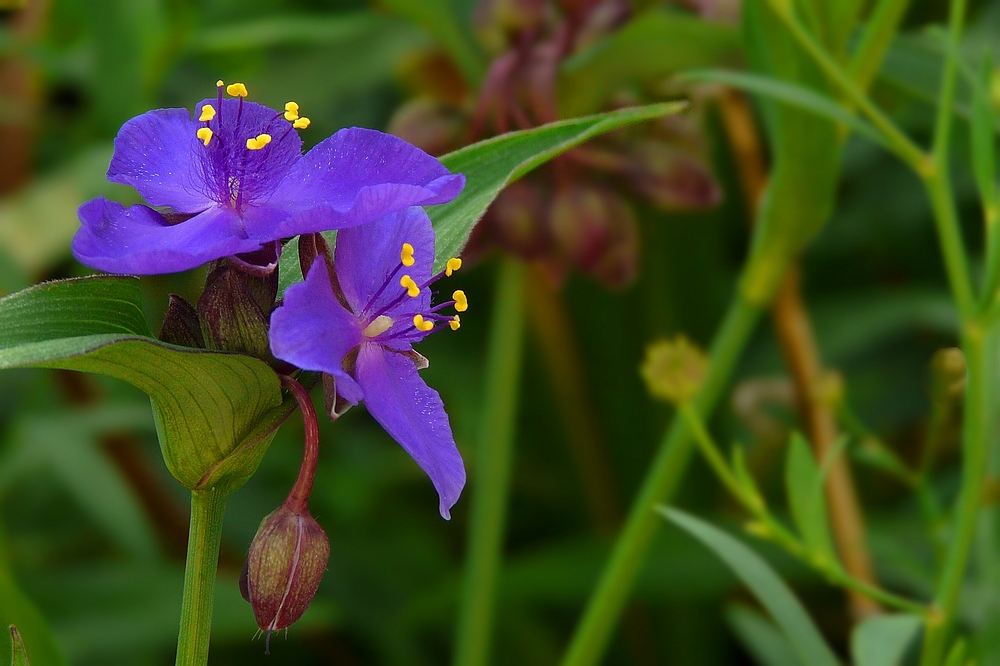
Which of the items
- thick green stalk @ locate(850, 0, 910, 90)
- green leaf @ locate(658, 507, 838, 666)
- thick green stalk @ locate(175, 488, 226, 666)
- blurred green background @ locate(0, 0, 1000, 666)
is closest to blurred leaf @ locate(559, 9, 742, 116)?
blurred green background @ locate(0, 0, 1000, 666)

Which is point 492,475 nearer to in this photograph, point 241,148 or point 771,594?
point 771,594

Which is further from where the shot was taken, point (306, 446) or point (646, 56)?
point (646, 56)

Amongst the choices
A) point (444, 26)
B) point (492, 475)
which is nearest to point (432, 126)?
point (444, 26)

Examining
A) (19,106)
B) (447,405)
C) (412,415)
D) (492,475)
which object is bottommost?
(447,405)

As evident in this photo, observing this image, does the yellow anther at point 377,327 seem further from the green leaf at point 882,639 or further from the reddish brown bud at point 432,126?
the reddish brown bud at point 432,126

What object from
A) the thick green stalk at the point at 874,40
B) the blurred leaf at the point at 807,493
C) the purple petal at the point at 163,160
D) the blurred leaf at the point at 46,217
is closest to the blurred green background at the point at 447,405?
the blurred leaf at the point at 46,217
